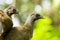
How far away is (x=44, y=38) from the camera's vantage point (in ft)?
11.8

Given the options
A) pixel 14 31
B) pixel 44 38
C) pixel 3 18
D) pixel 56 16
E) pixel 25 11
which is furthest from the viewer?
pixel 25 11

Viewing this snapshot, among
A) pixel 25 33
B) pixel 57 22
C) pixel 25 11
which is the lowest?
pixel 25 33

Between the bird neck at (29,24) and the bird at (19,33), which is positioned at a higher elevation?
the bird neck at (29,24)

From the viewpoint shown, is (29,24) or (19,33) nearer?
(19,33)

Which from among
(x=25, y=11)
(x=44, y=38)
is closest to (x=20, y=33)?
(x=44, y=38)

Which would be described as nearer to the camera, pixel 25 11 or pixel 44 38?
pixel 44 38

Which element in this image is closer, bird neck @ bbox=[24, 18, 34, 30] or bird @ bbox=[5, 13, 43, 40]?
bird @ bbox=[5, 13, 43, 40]

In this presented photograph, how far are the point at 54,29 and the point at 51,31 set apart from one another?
0.07 m

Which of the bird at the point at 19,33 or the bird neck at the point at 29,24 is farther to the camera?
the bird neck at the point at 29,24

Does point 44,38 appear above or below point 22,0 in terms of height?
below

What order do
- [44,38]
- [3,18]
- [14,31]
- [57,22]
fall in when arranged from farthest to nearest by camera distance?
[57,22], [44,38], [14,31], [3,18]

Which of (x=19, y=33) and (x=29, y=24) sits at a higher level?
(x=29, y=24)

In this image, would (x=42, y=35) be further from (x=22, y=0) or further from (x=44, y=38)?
(x=22, y=0)

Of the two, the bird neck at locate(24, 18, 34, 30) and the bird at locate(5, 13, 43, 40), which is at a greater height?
the bird neck at locate(24, 18, 34, 30)
